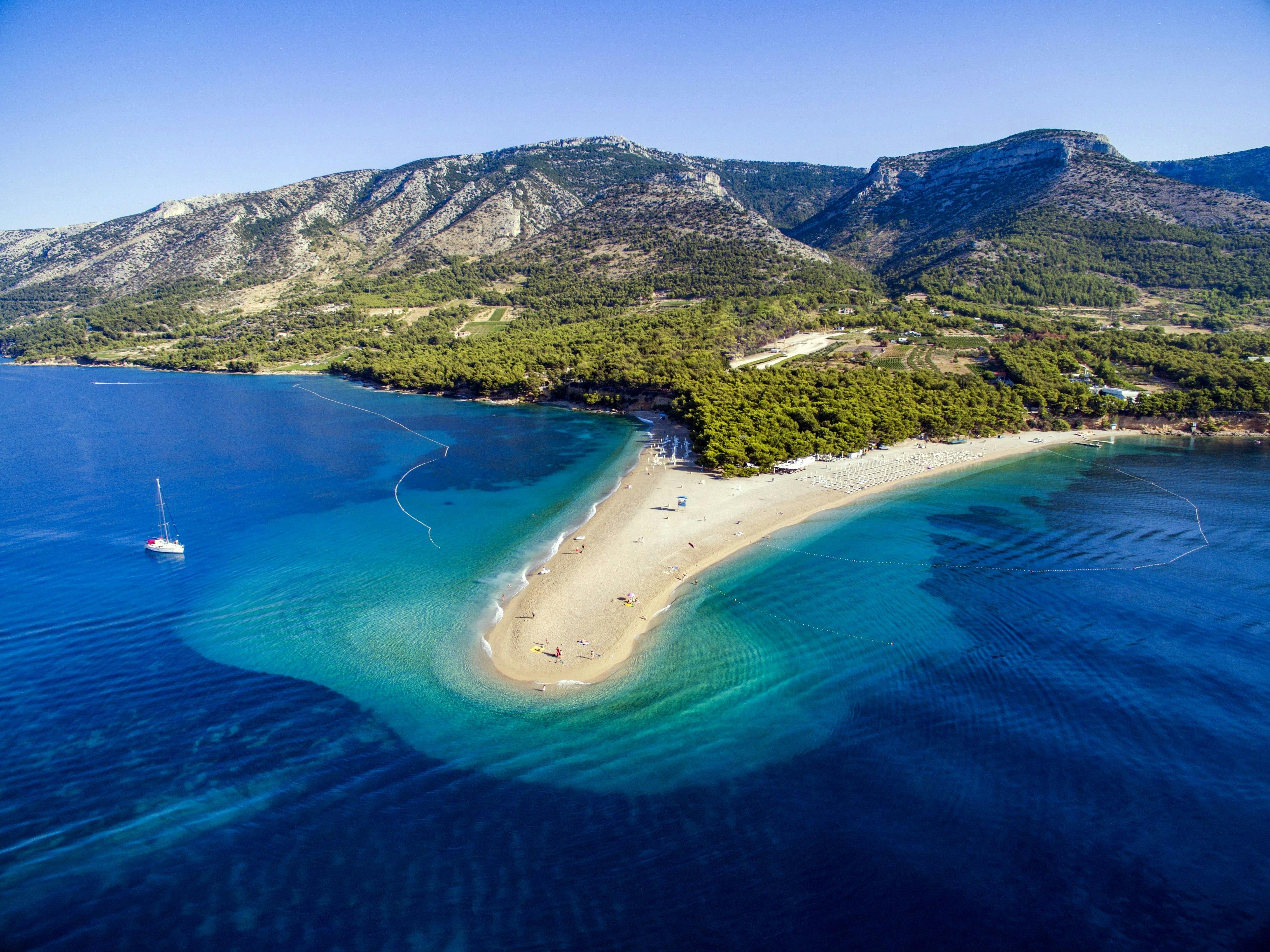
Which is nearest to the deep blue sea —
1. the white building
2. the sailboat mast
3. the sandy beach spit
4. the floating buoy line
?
the sailboat mast

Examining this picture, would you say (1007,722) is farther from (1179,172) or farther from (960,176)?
(1179,172)

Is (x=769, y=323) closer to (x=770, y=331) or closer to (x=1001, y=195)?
(x=770, y=331)

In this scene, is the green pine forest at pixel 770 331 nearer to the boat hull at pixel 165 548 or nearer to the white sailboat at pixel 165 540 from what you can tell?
the boat hull at pixel 165 548

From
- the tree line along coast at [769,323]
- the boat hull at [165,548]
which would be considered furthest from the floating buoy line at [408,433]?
the boat hull at [165,548]

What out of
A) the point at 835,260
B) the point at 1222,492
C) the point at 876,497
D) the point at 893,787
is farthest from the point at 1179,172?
the point at 893,787

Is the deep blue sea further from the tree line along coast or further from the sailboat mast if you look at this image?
the tree line along coast

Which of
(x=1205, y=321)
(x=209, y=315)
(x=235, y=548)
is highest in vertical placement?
(x=209, y=315)
